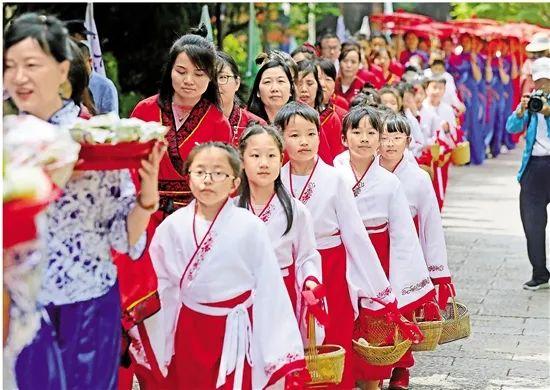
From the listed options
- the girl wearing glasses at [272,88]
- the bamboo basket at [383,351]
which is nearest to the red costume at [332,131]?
the girl wearing glasses at [272,88]

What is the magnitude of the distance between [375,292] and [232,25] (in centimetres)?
1224

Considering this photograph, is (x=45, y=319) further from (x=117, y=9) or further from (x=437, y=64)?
(x=437, y=64)

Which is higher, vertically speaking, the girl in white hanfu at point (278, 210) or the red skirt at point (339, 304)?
the girl in white hanfu at point (278, 210)

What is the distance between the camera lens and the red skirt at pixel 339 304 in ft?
20.6

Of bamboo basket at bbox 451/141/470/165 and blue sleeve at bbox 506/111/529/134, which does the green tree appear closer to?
bamboo basket at bbox 451/141/470/165

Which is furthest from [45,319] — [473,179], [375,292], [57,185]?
[473,179]

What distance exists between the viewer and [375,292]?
6.35 m

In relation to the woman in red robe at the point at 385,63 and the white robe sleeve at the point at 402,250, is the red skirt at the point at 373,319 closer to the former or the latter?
the white robe sleeve at the point at 402,250

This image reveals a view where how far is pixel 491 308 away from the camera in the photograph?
29.6 feet

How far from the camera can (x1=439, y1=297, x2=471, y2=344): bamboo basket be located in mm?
6918

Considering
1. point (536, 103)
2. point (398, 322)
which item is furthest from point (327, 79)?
point (398, 322)

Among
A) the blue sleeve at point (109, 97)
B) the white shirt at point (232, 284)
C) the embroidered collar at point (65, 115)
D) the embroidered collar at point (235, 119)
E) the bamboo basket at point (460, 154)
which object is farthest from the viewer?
the bamboo basket at point (460, 154)

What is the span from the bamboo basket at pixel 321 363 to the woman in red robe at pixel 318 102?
216 centimetres

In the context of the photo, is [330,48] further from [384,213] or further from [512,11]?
[512,11]
